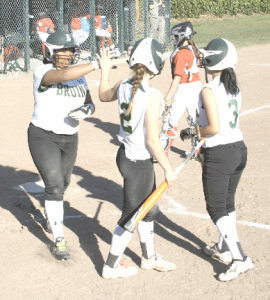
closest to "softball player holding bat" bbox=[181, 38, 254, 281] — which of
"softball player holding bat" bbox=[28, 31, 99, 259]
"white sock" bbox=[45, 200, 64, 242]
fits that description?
"softball player holding bat" bbox=[28, 31, 99, 259]

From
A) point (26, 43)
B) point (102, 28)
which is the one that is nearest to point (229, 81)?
point (26, 43)

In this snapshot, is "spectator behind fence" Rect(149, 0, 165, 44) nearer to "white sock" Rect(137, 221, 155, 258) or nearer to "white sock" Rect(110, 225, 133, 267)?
"white sock" Rect(137, 221, 155, 258)

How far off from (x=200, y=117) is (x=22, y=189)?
11.3 ft

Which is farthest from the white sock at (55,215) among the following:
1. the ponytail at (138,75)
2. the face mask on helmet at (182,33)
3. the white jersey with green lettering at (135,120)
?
the face mask on helmet at (182,33)

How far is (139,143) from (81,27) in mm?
14042

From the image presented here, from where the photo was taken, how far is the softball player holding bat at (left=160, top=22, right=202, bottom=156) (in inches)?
338

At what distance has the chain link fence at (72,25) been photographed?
16922 mm

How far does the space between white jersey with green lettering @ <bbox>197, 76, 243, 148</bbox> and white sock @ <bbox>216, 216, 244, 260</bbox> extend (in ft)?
2.29

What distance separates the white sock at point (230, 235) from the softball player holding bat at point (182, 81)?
11.5 ft

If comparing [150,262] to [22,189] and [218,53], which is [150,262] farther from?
[22,189]

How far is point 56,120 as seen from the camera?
231 inches

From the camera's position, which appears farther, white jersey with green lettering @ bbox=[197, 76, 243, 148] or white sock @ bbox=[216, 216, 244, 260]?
white sock @ bbox=[216, 216, 244, 260]

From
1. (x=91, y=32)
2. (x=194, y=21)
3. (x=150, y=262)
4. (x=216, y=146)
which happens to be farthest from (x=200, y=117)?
(x=194, y=21)

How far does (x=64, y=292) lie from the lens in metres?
5.04
